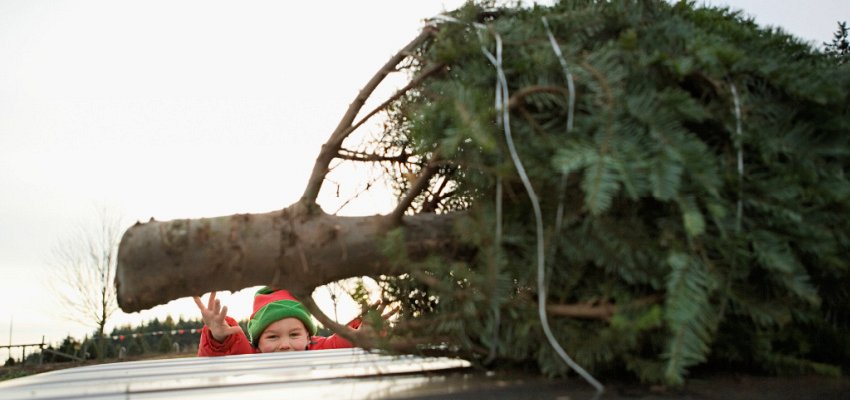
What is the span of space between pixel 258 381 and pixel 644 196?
0.98 metres

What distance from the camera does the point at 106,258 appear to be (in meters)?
13.8

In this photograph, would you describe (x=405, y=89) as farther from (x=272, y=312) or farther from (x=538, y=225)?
(x=272, y=312)

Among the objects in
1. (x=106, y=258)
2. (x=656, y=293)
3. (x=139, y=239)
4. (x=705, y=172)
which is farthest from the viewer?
(x=106, y=258)

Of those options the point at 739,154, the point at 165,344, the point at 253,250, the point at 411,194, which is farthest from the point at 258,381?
the point at 165,344

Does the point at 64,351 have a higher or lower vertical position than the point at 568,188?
lower

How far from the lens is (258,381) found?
1600 millimetres

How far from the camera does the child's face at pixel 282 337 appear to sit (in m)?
3.80

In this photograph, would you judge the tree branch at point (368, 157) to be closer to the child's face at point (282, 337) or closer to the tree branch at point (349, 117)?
the tree branch at point (349, 117)

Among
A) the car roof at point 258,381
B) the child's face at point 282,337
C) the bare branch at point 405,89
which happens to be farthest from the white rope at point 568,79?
the child's face at point 282,337

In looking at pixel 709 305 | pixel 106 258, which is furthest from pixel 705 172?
pixel 106 258

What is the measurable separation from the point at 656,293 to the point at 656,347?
12 cm

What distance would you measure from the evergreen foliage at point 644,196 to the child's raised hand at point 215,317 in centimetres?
228

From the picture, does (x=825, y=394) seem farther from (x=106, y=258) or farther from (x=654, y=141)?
(x=106, y=258)

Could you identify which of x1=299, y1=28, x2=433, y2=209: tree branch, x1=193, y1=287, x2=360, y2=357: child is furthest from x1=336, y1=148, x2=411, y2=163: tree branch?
x1=193, y1=287, x2=360, y2=357: child
